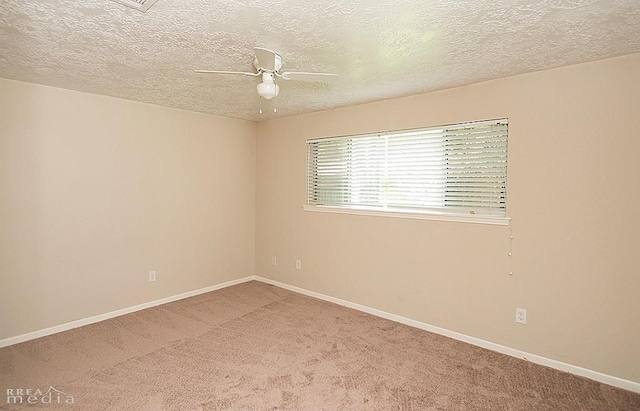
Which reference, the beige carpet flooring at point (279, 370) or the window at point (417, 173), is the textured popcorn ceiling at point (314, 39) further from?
the beige carpet flooring at point (279, 370)

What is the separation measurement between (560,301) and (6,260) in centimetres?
461

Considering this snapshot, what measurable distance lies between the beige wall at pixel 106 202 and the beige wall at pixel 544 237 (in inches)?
81.6

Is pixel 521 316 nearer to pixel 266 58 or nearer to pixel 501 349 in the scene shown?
pixel 501 349

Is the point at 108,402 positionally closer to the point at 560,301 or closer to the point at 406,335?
the point at 406,335

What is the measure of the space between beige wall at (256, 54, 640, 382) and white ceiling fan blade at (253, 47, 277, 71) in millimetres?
1740

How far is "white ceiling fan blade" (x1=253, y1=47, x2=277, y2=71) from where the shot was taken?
1933mm

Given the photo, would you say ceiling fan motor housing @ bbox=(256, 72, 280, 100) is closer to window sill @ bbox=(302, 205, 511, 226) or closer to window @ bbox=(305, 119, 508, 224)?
window @ bbox=(305, 119, 508, 224)

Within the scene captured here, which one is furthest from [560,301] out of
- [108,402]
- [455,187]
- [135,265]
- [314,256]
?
[135,265]

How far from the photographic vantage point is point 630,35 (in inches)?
78.3

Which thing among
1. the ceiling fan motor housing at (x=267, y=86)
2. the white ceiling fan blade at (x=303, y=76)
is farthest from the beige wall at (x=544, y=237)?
the ceiling fan motor housing at (x=267, y=86)

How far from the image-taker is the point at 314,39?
2059 millimetres

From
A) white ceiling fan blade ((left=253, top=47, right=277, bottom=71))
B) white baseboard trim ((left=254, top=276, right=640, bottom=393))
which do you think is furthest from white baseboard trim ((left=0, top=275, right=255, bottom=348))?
white ceiling fan blade ((left=253, top=47, right=277, bottom=71))

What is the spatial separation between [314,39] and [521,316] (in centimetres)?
268

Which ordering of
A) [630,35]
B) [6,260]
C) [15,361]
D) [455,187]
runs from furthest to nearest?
[455,187] < [6,260] < [15,361] < [630,35]
